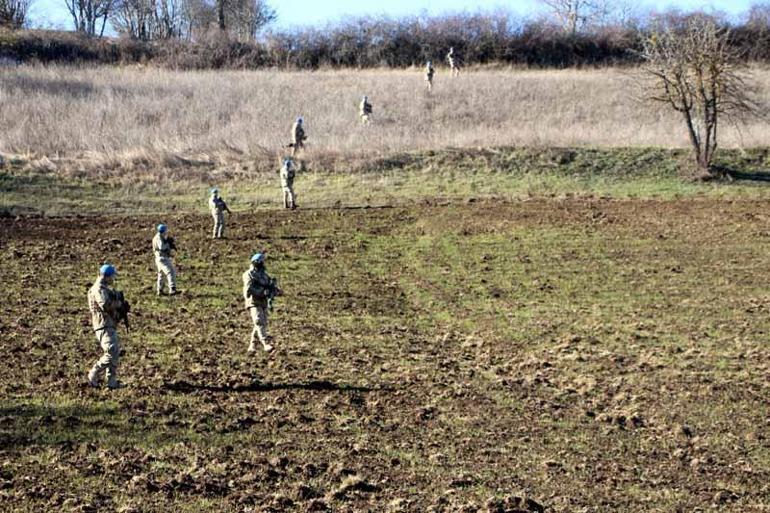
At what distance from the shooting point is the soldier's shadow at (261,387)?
15.5 metres

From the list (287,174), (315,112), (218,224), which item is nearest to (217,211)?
(218,224)

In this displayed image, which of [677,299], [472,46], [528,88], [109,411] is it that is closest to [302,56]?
[472,46]

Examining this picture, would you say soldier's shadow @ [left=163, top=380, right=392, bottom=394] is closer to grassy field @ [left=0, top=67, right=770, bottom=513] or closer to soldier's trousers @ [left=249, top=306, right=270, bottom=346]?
grassy field @ [left=0, top=67, right=770, bottom=513]

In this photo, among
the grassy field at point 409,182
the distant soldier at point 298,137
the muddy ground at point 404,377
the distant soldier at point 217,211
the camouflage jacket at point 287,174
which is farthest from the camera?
the distant soldier at point 298,137

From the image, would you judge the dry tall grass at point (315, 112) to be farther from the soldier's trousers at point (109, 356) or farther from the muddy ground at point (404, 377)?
the soldier's trousers at point (109, 356)

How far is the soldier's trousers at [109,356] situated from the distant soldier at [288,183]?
17.5 meters

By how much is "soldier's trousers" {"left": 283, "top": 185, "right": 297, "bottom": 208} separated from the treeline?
35.0 metres

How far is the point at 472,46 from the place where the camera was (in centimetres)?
7075

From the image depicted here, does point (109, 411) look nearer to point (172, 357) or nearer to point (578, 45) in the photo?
point (172, 357)

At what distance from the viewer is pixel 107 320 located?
1512 centimetres

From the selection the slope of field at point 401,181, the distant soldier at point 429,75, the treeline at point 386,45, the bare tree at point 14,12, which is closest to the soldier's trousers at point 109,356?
the slope of field at point 401,181

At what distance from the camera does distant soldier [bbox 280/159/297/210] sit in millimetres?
32250

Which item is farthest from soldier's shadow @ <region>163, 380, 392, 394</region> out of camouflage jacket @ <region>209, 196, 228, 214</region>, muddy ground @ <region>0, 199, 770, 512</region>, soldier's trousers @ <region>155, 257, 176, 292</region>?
camouflage jacket @ <region>209, 196, 228, 214</region>

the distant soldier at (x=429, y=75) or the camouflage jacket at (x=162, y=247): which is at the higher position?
the distant soldier at (x=429, y=75)
